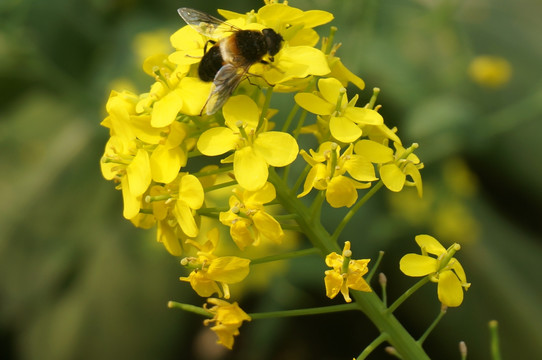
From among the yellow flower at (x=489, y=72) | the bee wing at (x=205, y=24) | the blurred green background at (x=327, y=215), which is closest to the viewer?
the bee wing at (x=205, y=24)

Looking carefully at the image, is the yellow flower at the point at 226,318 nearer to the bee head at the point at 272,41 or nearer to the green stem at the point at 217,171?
the green stem at the point at 217,171

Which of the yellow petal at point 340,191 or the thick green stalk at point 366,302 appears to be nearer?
the yellow petal at point 340,191

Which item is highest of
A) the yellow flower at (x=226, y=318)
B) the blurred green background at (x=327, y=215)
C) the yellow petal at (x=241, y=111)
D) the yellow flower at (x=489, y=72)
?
the yellow petal at (x=241, y=111)

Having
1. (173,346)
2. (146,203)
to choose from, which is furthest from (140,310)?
(146,203)

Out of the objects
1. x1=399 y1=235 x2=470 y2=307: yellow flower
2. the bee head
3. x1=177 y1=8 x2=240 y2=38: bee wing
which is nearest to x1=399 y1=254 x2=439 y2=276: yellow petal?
x1=399 y1=235 x2=470 y2=307: yellow flower

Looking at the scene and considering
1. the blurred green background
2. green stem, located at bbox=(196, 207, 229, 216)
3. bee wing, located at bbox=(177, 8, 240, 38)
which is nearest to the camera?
green stem, located at bbox=(196, 207, 229, 216)

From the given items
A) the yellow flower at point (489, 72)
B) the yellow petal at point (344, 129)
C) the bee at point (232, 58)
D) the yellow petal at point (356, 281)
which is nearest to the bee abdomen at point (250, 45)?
the bee at point (232, 58)

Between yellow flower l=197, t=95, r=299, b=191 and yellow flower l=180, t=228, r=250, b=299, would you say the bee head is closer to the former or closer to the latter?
yellow flower l=197, t=95, r=299, b=191
